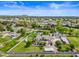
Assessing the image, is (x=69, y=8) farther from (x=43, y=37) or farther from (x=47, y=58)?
(x=47, y=58)

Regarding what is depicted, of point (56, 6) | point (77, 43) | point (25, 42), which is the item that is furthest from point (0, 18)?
point (77, 43)

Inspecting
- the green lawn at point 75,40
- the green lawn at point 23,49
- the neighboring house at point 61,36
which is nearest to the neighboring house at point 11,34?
the green lawn at point 23,49

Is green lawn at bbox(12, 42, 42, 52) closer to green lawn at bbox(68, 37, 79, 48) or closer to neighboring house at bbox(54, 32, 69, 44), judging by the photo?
neighboring house at bbox(54, 32, 69, 44)

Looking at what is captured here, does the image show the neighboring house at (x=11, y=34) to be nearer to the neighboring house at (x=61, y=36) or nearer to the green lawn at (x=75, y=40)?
the neighboring house at (x=61, y=36)

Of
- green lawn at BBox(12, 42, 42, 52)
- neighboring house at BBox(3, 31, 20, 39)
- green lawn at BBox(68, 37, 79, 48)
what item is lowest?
green lawn at BBox(12, 42, 42, 52)

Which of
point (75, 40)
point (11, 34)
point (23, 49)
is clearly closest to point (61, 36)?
point (75, 40)

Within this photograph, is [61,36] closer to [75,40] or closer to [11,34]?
[75,40]

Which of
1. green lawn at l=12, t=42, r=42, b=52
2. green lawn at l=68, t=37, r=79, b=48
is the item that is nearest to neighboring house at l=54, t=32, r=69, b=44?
green lawn at l=68, t=37, r=79, b=48

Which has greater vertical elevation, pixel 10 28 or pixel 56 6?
pixel 56 6

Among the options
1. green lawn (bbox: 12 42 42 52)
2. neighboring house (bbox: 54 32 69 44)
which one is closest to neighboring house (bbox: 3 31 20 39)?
green lawn (bbox: 12 42 42 52)

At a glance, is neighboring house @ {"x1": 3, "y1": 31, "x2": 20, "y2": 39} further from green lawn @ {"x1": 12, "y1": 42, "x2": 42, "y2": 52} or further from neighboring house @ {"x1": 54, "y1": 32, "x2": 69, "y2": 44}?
neighboring house @ {"x1": 54, "y1": 32, "x2": 69, "y2": 44}

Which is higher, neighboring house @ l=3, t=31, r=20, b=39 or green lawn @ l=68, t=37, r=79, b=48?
neighboring house @ l=3, t=31, r=20, b=39
